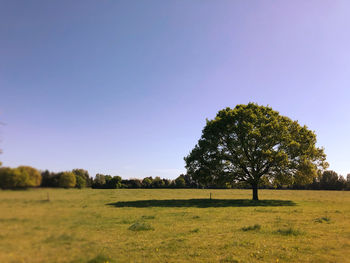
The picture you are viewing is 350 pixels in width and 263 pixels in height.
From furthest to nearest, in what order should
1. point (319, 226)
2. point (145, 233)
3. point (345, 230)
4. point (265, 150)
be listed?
point (265, 150) → point (319, 226) → point (345, 230) → point (145, 233)

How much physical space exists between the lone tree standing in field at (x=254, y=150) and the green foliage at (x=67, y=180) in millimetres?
34255

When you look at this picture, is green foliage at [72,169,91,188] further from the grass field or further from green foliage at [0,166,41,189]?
green foliage at [0,166,41,189]

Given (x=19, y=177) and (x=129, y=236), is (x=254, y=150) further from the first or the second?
(x=19, y=177)

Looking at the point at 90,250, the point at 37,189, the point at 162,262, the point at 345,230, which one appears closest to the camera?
the point at 37,189

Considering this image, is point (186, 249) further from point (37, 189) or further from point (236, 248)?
point (37, 189)

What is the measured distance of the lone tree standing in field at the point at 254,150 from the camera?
119ft

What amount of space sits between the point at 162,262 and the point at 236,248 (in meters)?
4.53

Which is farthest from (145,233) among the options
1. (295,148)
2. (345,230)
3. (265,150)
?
(295,148)

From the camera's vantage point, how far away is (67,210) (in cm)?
314

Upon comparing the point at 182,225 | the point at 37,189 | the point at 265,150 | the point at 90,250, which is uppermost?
the point at 265,150

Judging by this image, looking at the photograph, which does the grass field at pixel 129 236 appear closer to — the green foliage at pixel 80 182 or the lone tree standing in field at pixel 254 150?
the green foliage at pixel 80 182

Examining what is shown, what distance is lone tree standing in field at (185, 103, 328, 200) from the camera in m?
36.2

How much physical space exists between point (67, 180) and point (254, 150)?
3684cm

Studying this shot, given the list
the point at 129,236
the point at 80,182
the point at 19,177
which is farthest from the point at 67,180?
the point at 129,236
